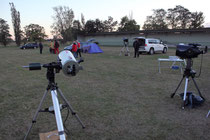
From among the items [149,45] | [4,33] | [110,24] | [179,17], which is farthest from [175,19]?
[4,33]

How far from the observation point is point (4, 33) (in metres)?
53.9

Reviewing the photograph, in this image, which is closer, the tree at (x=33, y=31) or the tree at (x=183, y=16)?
the tree at (x=183, y=16)

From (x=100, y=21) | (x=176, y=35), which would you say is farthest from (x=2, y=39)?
(x=176, y=35)

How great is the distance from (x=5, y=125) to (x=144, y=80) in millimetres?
4851

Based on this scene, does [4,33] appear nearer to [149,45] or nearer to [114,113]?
[149,45]

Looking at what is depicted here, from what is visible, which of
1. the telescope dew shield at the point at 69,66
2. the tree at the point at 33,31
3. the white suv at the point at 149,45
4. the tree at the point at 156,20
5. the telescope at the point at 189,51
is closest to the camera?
the telescope dew shield at the point at 69,66

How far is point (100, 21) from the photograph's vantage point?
198 feet

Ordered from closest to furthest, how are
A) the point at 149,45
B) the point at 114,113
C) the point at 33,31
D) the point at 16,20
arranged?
the point at 114,113
the point at 149,45
the point at 16,20
the point at 33,31

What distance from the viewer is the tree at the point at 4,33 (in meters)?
52.0

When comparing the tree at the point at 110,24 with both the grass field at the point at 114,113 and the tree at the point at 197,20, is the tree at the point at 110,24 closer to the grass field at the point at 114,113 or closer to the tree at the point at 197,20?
the tree at the point at 197,20

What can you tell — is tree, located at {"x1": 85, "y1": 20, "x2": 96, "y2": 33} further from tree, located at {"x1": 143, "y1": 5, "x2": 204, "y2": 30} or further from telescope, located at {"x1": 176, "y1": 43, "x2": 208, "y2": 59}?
telescope, located at {"x1": 176, "y1": 43, "x2": 208, "y2": 59}

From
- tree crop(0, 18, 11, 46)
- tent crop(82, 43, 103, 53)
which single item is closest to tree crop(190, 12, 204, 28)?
tent crop(82, 43, 103, 53)

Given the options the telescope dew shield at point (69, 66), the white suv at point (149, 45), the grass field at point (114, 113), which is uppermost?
the white suv at point (149, 45)

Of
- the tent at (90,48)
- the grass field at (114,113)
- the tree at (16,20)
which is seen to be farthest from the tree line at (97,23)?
the grass field at (114,113)
